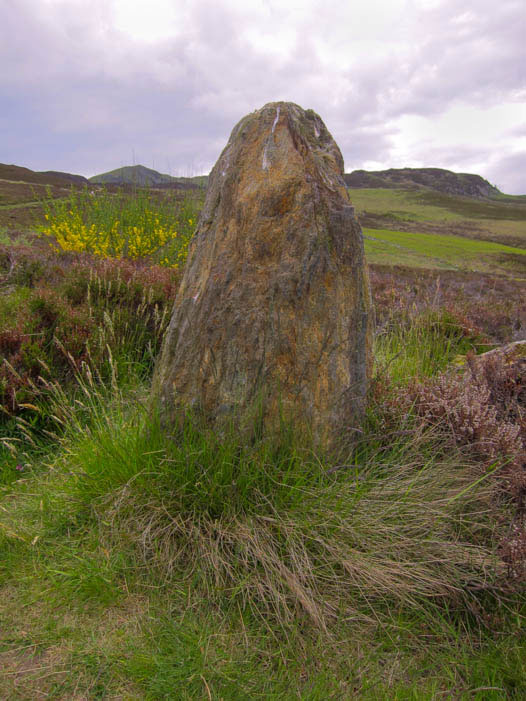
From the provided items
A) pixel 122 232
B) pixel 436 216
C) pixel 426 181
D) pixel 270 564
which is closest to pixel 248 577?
pixel 270 564

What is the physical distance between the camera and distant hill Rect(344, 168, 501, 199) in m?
112

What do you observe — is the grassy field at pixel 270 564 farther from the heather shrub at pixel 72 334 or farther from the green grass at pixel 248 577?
the heather shrub at pixel 72 334

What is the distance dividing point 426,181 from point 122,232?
419ft

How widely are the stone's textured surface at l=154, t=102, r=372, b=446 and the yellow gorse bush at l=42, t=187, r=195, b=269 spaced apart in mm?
6272

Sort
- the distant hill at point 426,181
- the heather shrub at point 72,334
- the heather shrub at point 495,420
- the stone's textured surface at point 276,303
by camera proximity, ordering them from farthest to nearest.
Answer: the distant hill at point 426,181 < the heather shrub at point 72,334 < the stone's textured surface at point 276,303 < the heather shrub at point 495,420

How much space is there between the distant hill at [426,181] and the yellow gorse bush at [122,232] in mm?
106670

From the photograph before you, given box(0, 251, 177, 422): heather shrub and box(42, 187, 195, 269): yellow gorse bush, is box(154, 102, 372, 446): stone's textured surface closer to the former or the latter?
box(0, 251, 177, 422): heather shrub

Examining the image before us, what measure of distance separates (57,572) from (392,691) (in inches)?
61.3

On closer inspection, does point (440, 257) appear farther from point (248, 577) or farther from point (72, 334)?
point (248, 577)

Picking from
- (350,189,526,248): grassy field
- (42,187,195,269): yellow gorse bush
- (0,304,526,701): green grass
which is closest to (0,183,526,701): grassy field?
(0,304,526,701): green grass

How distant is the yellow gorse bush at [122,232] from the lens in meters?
8.73

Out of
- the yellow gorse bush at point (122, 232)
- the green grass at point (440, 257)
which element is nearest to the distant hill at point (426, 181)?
the green grass at point (440, 257)

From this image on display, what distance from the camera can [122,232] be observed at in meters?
8.91

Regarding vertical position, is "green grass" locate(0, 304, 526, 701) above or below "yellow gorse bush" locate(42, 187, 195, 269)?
below
